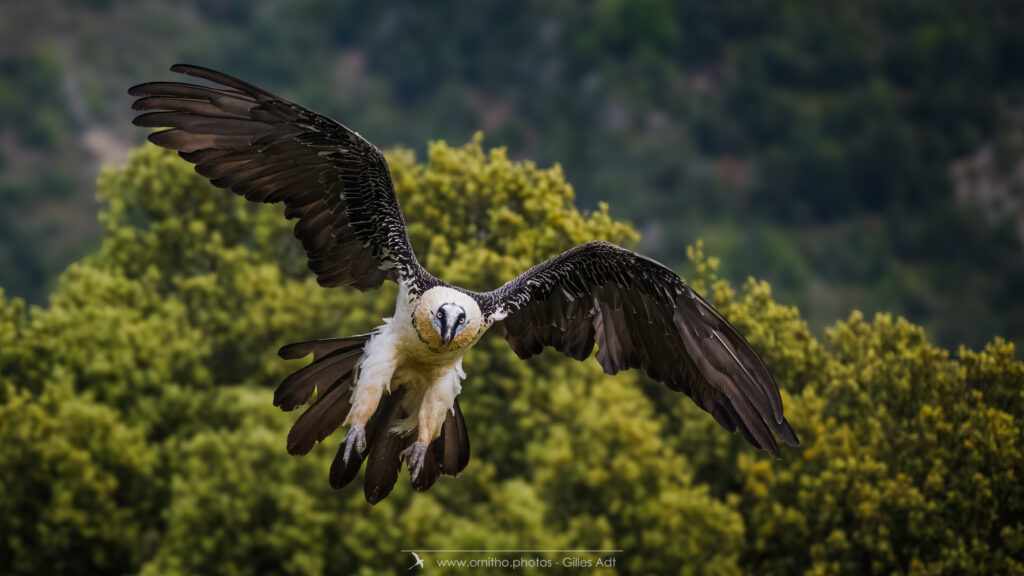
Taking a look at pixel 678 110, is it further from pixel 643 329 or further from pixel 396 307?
pixel 396 307

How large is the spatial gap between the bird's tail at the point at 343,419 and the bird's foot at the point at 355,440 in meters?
0.06

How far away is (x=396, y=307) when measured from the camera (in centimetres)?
1364

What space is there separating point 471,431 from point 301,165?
16133 mm

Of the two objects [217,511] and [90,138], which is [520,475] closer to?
[217,511]

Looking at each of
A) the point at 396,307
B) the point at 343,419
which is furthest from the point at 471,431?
the point at 396,307

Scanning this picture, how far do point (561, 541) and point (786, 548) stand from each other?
4508mm

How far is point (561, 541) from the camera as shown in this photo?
26.9 m

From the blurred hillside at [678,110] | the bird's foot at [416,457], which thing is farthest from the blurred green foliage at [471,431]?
the blurred hillside at [678,110]

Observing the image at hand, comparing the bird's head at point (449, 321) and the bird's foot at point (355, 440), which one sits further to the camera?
the bird's foot at point (355, 440)

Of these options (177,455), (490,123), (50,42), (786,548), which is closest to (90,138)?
(50,42)

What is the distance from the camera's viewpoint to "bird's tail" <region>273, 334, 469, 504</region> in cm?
1369

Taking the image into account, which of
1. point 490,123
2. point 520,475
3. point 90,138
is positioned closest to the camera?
point 520,475

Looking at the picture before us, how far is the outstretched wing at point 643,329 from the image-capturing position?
13828mm

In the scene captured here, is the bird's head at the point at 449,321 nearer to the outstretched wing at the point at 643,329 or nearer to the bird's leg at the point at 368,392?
the outstretched wing at the point at 643,329
